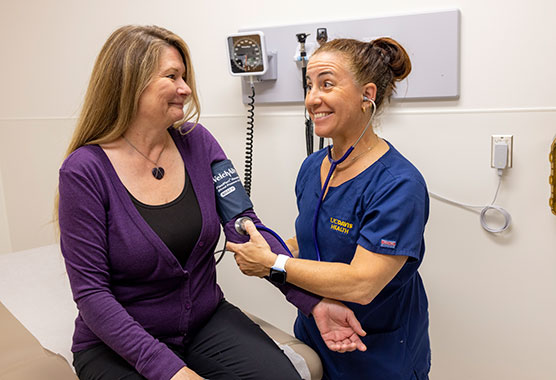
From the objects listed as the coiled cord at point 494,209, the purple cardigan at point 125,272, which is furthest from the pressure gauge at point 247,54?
the coiled cord at point 494,209

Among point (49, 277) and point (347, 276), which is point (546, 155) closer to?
point (347, 276)

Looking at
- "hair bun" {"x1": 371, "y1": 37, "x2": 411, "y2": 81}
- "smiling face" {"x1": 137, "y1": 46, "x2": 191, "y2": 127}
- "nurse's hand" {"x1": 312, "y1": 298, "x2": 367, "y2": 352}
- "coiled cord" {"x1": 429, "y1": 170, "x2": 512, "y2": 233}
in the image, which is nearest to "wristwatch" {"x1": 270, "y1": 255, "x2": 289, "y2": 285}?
"nurse's hand" {"x1": 312, "y1": 298, "x2": 367, "y2": 352}

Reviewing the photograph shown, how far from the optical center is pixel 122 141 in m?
1.39

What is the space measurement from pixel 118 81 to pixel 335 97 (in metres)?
0.52

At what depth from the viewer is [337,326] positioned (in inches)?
54.1

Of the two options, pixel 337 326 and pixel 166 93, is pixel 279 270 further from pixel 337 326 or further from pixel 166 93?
pixel 166 93

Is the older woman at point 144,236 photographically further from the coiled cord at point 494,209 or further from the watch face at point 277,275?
the coiled cord at point 494,209

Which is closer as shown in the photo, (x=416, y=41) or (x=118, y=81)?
(x=118, y=81)

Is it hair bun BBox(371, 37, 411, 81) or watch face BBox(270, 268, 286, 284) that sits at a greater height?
hair bun BBox(371, 37, 411, 81)

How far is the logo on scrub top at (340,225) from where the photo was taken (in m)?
1.37

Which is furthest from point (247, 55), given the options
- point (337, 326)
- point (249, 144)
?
point (337, 326)

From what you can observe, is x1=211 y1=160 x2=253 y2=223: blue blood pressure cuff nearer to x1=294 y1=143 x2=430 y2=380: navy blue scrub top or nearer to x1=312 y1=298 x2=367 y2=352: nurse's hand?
x1=294 y1=143 x2=430 y2=380: navy blue scrub top

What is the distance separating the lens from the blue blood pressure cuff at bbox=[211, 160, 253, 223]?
1.49 m

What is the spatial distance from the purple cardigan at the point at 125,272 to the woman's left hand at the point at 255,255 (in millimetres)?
85
